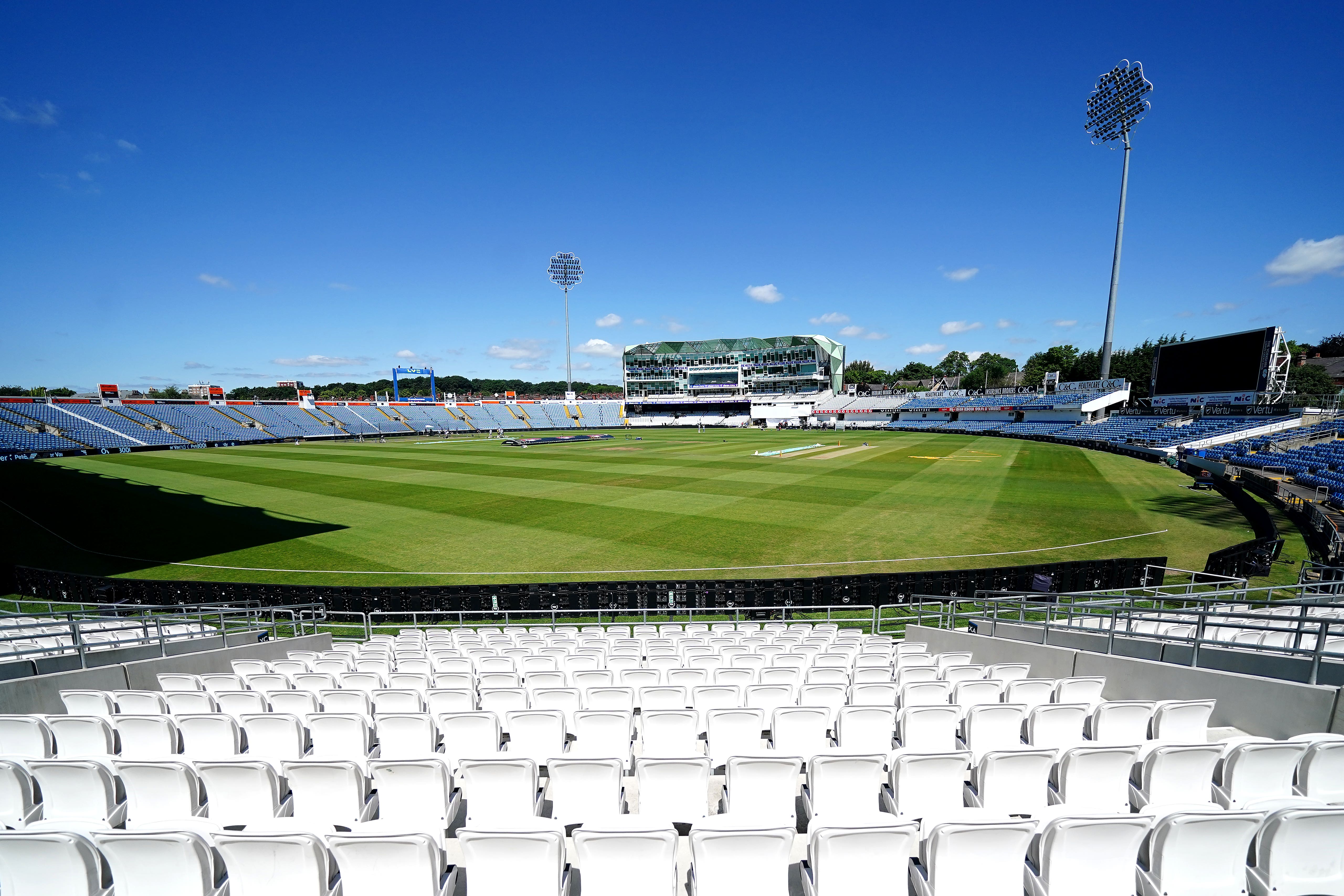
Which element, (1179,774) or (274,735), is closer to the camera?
(1179,774)

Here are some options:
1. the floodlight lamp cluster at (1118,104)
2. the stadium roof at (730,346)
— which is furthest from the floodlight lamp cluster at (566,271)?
the floodlight lamp cluster at (1118,104)

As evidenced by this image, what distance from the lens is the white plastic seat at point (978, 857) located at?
290 centimetres

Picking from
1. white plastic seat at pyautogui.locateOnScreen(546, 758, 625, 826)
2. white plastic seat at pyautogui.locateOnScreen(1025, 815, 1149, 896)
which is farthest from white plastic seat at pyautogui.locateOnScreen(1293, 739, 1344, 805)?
white plastic seat at pyautogui.locateOnScreen(546, 758, 625, 826)

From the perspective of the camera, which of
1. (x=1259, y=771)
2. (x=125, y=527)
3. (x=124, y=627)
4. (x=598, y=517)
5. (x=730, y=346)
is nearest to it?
(x=1259, y=771)

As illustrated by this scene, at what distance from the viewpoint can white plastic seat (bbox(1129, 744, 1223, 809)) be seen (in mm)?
3793

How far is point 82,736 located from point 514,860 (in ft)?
16.7

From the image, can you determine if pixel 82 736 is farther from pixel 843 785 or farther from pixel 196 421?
pixel 196 421

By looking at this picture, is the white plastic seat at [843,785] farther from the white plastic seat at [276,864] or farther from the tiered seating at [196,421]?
the tiered seating at [196,421]

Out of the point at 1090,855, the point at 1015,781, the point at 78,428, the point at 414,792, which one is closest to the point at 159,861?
the point at 414,792

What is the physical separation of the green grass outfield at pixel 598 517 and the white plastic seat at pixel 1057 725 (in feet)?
44.2

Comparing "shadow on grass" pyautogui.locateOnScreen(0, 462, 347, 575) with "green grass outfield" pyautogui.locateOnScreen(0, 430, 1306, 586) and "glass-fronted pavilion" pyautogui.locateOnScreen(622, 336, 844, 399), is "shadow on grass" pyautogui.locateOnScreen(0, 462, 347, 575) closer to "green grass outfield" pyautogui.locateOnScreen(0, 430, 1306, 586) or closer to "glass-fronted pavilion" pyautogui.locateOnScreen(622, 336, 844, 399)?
"green grass outfield" pyautogui.locateOnScreen(0, 430, 1306, 586)

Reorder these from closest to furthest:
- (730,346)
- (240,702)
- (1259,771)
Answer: (1259,771) → (240,702) → (730,346)

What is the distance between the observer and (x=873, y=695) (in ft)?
20.2

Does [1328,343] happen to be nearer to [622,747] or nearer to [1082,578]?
[1082,578]
